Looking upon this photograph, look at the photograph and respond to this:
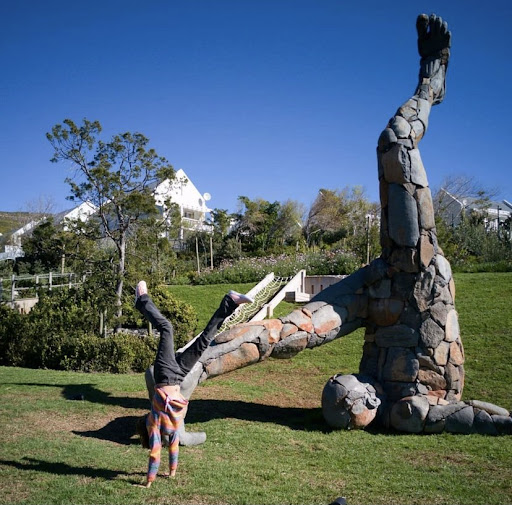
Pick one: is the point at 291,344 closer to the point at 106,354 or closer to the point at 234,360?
the point at 234,360

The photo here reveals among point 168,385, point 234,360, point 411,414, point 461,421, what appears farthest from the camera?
point 234,360

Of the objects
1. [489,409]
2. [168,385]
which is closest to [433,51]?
[489,409]

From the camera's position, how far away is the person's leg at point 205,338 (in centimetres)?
480

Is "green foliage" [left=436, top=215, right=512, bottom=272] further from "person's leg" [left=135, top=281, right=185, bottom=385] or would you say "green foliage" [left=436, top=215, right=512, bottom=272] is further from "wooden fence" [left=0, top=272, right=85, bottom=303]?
"person's leg" [left=135, top=281, right=185, bottom=385]

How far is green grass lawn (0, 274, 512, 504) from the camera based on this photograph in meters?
4.38

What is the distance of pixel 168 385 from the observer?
15.3 feet

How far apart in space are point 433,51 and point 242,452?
5.71 m

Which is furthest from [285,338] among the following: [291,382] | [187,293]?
[187,293]

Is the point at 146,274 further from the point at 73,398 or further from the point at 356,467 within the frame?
the point at 356,467

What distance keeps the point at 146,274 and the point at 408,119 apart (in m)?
8.40

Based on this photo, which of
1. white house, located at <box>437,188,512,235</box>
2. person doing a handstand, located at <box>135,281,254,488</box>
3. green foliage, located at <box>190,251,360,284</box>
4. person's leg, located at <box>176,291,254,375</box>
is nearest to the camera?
person doing a handstand, located at <box>135,281,254,488</box>

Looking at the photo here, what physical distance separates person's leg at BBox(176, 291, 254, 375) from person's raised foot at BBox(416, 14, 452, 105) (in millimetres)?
4264

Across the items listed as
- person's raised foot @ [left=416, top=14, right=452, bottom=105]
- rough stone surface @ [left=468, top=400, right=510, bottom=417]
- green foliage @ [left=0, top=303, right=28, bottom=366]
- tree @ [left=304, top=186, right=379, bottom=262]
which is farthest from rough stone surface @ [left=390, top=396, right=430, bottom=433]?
tree @ [left=304, top=186, right=379, bottom=262]

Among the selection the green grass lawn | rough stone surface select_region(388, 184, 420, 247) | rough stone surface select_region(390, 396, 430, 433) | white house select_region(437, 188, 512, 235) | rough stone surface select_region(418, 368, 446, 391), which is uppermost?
white house select_region(437, 188, 512, 235)
